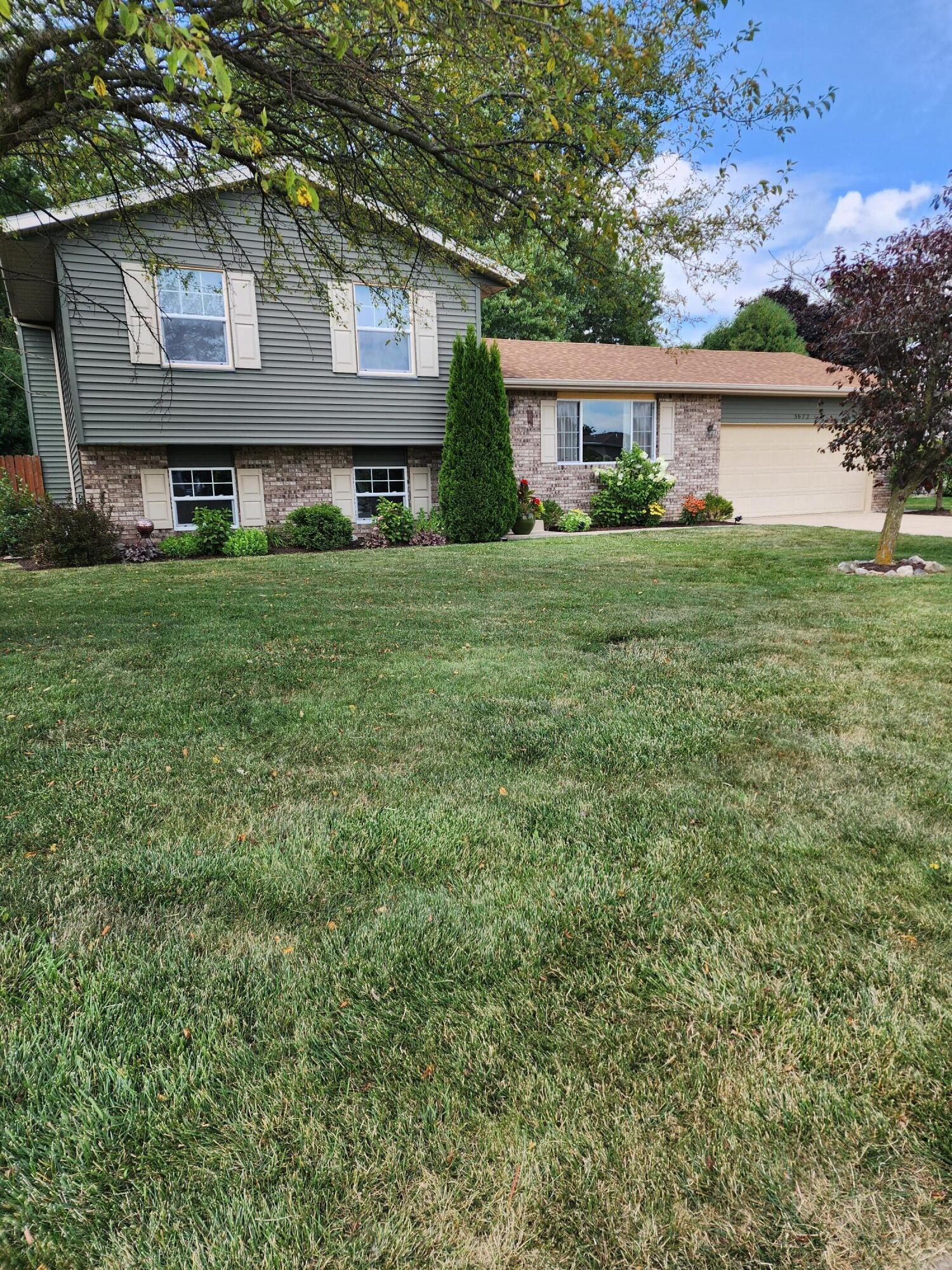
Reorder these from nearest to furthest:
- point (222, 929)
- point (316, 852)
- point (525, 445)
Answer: point (222, 929) → point (316, 852) → point (525, 445)

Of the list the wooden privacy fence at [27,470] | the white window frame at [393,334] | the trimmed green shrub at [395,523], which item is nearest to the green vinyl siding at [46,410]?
the wooden privacy fence at [27,470]

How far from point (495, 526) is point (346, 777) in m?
10.1

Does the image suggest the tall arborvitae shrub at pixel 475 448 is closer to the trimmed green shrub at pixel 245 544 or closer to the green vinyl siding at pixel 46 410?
the trimmed green shrub at pixel 245 544

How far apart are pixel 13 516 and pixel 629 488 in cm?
1166

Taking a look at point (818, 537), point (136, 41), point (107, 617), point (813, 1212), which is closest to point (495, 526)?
point (818, 537)

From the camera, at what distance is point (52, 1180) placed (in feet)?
4.43

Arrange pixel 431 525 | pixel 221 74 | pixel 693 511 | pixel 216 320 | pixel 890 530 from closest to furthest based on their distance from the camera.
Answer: pixel 221 74, pixel 890 530, pixel 216 320, pixel 431 525, pixel 693 511

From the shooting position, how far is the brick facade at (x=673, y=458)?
49.3 feet

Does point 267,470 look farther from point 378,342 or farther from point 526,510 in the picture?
point 526,510

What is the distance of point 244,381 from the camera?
12328 millimetres

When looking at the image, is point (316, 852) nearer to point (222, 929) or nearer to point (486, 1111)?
point (222, 929)

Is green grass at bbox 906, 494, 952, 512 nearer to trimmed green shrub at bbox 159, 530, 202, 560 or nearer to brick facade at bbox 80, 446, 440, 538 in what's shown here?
brick facade at bbox 80, 446, 440, 538

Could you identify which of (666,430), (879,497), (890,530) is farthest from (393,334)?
(879,497)

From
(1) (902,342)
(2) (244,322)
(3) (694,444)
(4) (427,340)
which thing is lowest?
(3) (694,444)
